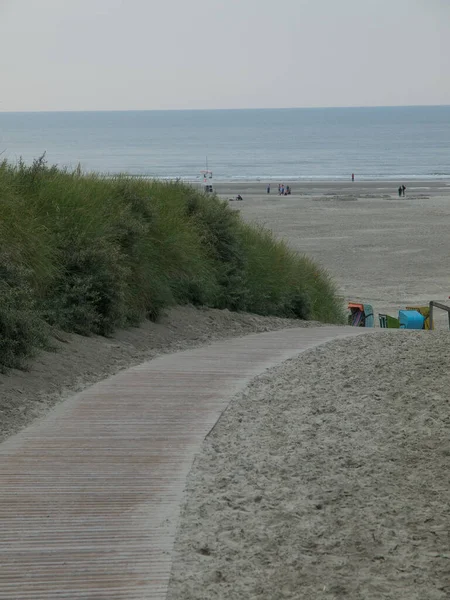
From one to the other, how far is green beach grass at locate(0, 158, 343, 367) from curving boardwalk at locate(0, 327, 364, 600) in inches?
65.7

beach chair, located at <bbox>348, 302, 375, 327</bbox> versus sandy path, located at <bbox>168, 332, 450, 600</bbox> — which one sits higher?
beach chair, located at <bbox>348, 302, 375, 327</bbox>

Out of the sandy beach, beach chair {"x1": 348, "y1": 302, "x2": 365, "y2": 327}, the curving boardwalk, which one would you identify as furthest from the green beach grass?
beach chair {"x1": 348, "y1": 302, "x2": 365, "y2": 327}

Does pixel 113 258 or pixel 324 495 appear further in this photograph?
pixel 113 258

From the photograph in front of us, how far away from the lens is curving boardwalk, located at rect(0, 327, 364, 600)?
4926mm

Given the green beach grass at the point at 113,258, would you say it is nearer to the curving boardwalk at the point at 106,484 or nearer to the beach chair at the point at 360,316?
the curving boardwalk at the point at 106,484

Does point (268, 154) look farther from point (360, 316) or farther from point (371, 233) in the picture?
point (360, 316)

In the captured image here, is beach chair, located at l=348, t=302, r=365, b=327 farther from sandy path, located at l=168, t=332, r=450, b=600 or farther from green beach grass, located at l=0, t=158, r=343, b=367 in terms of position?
sandy path, located at l=168, t=332, r=450, b=600

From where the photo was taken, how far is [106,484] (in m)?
6.22

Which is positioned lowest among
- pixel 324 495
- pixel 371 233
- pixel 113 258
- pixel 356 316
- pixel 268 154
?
pixel 324 495

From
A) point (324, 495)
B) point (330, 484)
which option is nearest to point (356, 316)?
point (330, 484)

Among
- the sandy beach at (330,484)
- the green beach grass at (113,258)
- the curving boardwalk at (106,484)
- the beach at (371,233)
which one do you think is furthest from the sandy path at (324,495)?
the beach at (371,233)

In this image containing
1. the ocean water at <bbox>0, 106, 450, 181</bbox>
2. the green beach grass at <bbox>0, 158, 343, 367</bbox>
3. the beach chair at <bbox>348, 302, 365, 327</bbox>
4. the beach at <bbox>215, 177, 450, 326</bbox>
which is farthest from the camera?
the ocean water at <bbox>0, 106, 450, 181</bbox>

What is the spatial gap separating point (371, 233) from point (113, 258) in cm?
3558

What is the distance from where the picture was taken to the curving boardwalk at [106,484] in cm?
493
